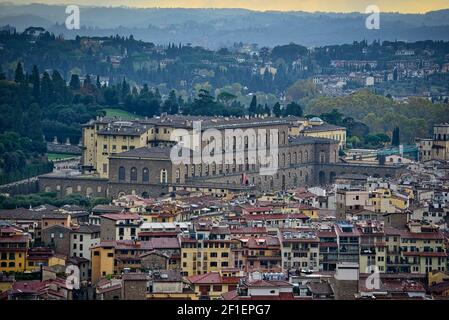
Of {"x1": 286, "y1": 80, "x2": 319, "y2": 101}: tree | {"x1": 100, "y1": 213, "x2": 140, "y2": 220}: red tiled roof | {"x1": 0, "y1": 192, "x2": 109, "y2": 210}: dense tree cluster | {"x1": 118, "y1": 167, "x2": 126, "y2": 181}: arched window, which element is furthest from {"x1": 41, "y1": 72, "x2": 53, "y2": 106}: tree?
{"x1": 286, "y1": 80, "x2": 319, "y2": 101}: tree

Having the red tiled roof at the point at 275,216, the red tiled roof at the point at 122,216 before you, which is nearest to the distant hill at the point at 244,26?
the red tiled roof at the point at 275,216

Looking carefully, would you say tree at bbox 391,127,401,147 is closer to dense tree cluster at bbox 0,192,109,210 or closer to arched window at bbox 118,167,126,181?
arched window at bbox 118,167,126,181

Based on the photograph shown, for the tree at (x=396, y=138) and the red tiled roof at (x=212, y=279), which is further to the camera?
the tree at (x=396, y=138)

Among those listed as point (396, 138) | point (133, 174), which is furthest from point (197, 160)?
point (396, 138)

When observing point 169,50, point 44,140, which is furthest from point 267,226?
point 169,50

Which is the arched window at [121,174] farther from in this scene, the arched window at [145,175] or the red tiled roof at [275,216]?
the red tiled roof at [275,216]

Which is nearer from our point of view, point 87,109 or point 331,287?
point 331,287

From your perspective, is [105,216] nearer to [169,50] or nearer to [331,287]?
[331,287]
